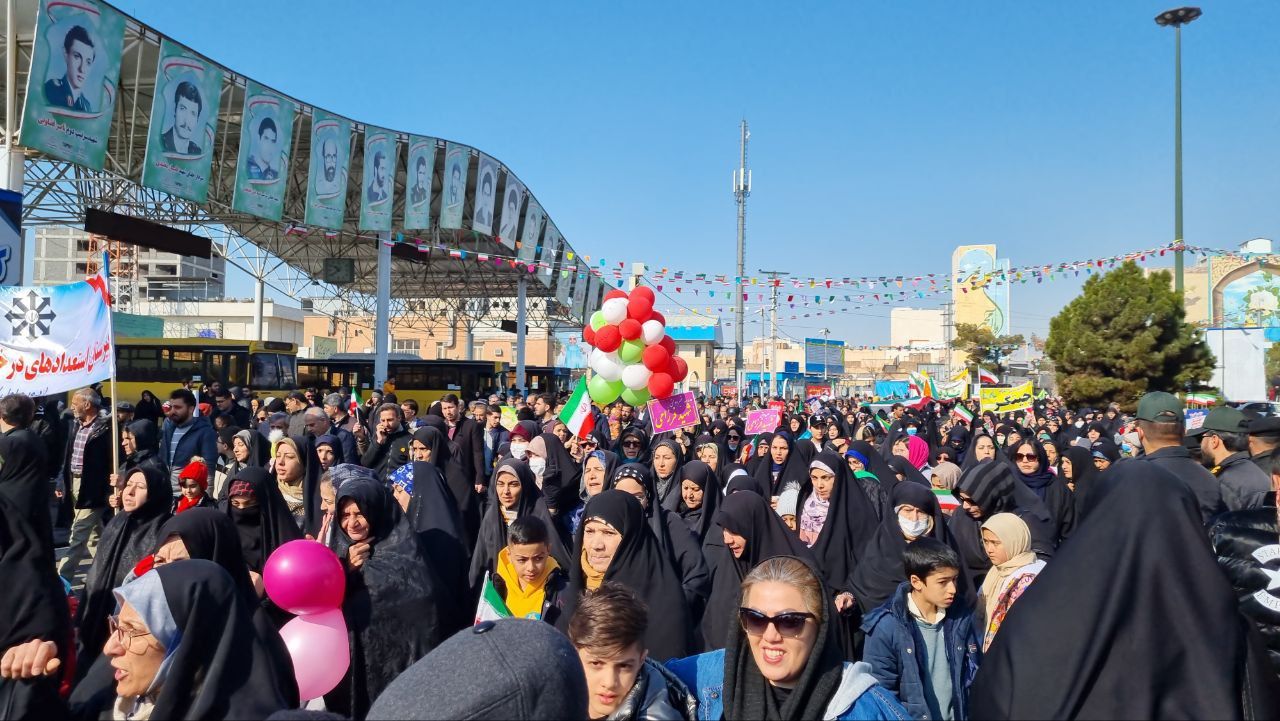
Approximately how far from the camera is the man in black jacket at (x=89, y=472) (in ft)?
20.0

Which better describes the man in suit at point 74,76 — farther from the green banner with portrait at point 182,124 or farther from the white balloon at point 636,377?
the white balloon at point 636,377

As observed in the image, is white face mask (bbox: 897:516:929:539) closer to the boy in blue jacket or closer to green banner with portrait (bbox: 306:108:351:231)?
the boy in blue jacket

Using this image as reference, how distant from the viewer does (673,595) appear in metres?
3.29

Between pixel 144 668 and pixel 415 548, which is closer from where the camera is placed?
pixel 144 668

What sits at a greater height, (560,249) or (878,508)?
(560,249)

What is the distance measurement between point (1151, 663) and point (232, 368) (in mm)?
20932

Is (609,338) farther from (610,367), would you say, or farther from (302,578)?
(302,578)

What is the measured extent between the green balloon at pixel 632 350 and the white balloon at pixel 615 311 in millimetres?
311

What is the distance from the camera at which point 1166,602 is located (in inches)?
65.9

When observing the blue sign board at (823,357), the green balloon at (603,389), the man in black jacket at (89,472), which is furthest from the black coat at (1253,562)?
the blue sign board at (823,357)

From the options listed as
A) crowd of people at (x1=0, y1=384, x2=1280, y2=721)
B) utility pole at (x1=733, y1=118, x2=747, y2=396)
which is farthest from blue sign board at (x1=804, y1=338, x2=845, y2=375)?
crowd of people at (x1=0, y1=384, x2=1280, y2=721)

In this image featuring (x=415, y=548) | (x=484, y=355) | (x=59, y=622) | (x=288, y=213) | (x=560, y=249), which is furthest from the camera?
(x=484, y=355)

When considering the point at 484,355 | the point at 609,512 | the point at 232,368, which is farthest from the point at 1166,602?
the point at 484,355

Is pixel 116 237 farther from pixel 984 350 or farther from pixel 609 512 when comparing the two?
pixel 984 350
